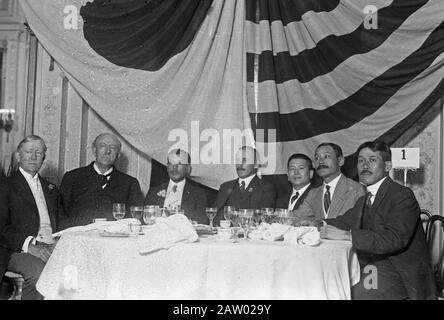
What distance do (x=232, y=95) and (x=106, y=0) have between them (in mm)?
1127

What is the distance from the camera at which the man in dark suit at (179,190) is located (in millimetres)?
3906

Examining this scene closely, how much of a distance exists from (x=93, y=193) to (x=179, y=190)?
604mm

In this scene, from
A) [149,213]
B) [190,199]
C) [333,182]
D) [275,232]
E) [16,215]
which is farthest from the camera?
[190,199]

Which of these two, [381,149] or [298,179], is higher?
[381,149]

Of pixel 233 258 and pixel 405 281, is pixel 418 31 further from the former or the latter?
pixel 233 258

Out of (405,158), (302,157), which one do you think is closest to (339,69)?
(302,157)

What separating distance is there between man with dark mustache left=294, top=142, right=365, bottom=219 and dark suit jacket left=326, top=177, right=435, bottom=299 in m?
0.43

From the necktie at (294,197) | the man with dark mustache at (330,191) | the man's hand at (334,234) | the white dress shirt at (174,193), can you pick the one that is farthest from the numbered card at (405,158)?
the white dress shirt at (174,193)

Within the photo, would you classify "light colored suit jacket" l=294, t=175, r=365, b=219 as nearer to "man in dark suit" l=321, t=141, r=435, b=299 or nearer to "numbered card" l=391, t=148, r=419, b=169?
"man in dark suit" l=321, t=141, r=435, b=299

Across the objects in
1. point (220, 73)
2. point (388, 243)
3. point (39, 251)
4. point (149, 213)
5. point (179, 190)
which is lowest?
point (39, 251)

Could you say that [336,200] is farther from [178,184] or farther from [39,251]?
[39,251]

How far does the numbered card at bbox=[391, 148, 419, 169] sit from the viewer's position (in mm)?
3805

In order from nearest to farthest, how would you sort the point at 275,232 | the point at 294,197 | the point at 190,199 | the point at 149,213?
the point at 275,232, the point at 149,213, the point at 294,197, the point at 190,199

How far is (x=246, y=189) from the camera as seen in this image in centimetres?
388
